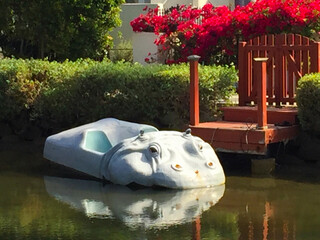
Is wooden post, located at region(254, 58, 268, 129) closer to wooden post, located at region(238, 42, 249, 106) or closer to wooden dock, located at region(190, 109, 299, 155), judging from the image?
wooden dock, located at region(190, 109, 299, 155)

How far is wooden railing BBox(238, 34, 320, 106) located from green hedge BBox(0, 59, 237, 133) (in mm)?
297

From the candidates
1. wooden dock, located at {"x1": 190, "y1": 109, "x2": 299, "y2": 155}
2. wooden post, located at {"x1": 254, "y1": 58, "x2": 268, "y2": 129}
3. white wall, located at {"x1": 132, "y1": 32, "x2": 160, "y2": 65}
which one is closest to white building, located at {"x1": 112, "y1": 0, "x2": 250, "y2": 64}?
white wall, located at {"x1": 132, "y1": 32, "x2": 160, "y2": 65}

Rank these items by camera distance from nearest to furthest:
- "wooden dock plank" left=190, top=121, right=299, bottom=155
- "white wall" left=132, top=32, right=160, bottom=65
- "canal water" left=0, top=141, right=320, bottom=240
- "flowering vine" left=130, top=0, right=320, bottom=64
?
"canal water" left=0, top=141, right=320, bottom=240 < "wooden dock plank" left=190, top=121, right=299, bottom=155 < "flowering vine" left=130, top=0, right=320, bottom=64 < "white wall" left=132, top=32, right=160, bottom=65

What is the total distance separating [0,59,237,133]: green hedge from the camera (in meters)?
15.6

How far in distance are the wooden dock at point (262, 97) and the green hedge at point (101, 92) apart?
1.42 ft

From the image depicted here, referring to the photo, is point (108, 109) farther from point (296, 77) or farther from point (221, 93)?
point (296, 77)

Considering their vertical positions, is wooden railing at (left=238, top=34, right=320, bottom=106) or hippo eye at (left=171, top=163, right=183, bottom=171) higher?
wooden railing at (left=238, top=34, right=320, bottom=106)

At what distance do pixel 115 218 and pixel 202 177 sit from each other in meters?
1.98

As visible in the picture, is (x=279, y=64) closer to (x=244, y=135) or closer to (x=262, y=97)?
(x=262, y=97)

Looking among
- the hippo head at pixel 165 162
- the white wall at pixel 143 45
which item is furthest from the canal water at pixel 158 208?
the white wall at pixel 143 45

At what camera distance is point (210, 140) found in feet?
47.5

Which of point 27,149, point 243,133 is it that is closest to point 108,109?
point 27,149

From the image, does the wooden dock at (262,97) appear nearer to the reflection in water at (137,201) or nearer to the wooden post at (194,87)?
the wooden post at (194,87)

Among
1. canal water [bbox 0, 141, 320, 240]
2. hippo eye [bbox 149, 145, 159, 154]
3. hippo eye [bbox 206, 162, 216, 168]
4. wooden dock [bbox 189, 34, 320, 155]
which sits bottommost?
canal water [bbox 0, 141, 320, 240]
